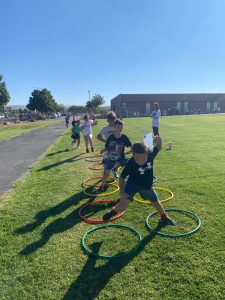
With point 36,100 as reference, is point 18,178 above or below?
below

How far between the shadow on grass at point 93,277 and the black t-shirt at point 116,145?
2985 mm

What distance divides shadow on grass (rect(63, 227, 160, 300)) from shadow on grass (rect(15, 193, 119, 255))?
3.35ft

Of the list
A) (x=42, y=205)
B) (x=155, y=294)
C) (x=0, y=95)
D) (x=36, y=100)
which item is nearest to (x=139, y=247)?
(x=155, y=294)

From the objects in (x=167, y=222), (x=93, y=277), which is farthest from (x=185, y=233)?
(x=93, y=277)

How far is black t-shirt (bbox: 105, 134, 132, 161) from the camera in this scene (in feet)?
22.9

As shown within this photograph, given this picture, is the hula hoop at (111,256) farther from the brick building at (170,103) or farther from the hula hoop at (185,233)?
the brick building at (170,103)

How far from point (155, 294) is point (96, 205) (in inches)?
125

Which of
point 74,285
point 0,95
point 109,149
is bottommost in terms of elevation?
point 74,285

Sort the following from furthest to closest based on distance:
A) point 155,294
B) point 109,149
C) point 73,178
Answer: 1. point 73,178
2. point 109,149
3. point 155,294

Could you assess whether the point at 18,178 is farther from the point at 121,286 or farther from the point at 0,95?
the point at 0,95

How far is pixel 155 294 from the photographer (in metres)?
3.46

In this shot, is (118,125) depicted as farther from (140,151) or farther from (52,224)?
(52,224)

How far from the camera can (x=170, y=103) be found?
91250 mm

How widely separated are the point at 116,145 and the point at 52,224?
2522 mm
